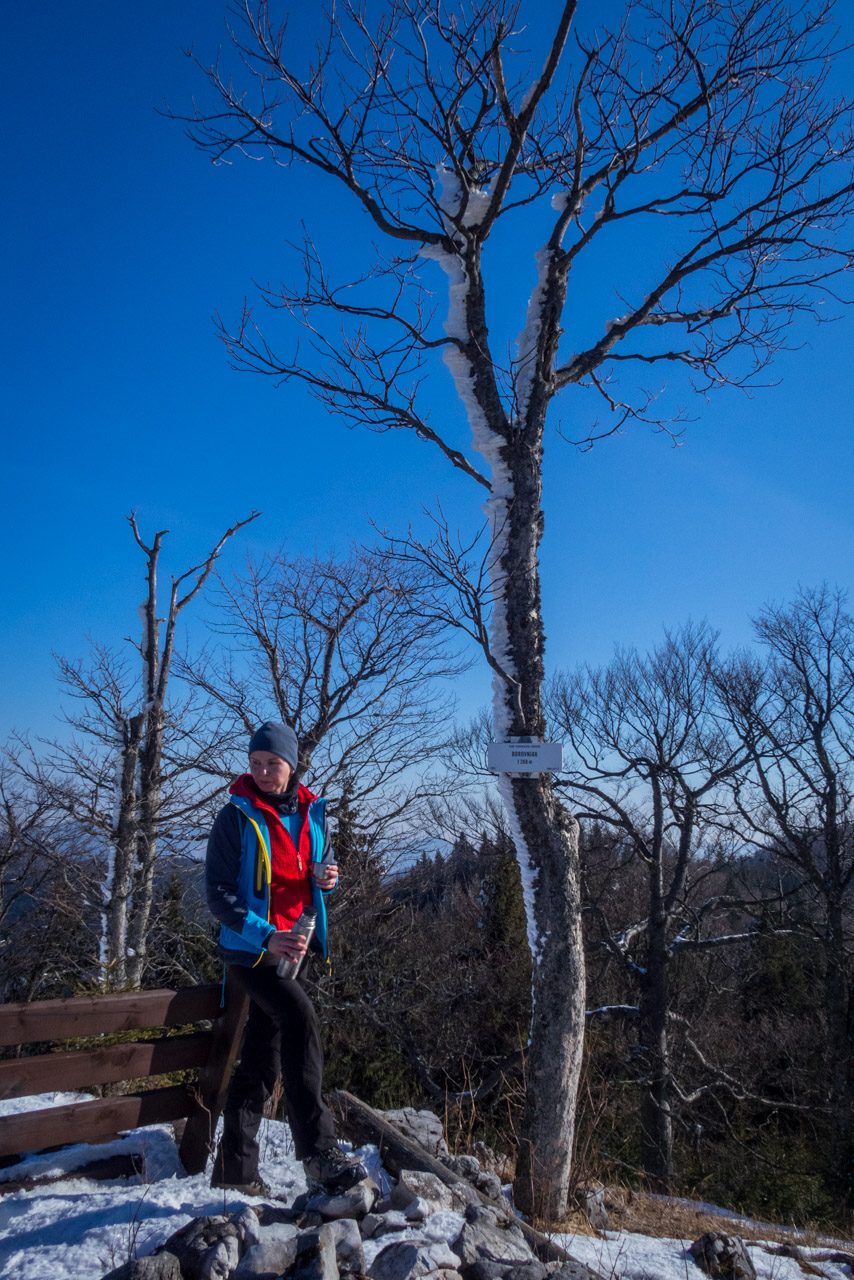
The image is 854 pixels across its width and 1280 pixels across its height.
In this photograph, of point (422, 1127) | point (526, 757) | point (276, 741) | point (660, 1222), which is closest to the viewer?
point (276, 741)

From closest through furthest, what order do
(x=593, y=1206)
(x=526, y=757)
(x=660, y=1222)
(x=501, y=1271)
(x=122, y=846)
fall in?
(x=501, y=1271), (x=593, y=1206), (x=660, y=1222), (x=526, y=757), (x=122, y=846)

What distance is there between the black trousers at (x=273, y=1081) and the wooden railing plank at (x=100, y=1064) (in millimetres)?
274

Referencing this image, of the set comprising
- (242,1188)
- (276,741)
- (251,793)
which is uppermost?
(276,741)

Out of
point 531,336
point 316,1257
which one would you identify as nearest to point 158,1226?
point 316,1257

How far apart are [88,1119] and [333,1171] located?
982 mm

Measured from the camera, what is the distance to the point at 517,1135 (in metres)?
4.32

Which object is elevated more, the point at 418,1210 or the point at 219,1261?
the point at 219,1261

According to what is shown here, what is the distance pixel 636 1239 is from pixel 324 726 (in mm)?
8486

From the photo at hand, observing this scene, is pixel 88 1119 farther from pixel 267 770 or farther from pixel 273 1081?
pixel 267 770

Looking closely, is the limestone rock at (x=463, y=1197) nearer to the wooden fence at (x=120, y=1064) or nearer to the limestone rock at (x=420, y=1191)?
the limestone rock at (x=420, y=1191)

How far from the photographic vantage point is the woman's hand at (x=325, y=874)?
123 inches

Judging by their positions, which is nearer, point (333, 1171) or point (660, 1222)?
point (333, 1171)

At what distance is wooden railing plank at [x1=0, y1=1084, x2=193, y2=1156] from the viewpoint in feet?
8.86

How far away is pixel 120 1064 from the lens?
291cm
